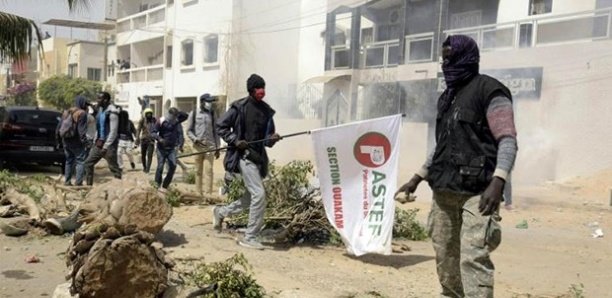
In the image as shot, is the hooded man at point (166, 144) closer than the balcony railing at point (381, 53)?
Yes

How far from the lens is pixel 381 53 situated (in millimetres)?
20734

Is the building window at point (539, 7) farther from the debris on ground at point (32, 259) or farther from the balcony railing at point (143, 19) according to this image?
the balcony railing at point (143, 19)

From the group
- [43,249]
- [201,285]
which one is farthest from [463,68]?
[43,249]

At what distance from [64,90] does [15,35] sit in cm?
2844

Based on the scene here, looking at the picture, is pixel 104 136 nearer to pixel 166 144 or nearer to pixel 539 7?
pixel 166 144

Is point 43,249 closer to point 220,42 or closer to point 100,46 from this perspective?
point 220,42

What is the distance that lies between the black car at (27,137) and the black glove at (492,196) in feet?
35.0

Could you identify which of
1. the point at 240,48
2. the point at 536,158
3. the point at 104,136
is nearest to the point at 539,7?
the point at 536,158

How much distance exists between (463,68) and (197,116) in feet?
20.4

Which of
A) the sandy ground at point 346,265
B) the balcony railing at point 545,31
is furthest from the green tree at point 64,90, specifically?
the sandy ground at point 346,265

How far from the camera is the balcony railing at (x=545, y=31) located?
Answer: 545 inches

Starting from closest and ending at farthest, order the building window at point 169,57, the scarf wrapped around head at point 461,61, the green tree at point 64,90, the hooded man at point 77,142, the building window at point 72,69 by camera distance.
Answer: the scarf wrapped around head at point 461,61, the hooded man at point 77,142, the building window at point 169,57, the green tree at point 64,90, the building window at point 72,69

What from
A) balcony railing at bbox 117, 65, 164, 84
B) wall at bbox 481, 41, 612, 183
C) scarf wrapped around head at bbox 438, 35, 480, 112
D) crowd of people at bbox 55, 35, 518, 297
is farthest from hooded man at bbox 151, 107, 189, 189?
balcony railing at bbox 117, 65, 164, 84

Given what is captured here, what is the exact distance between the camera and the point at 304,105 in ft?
79.0
